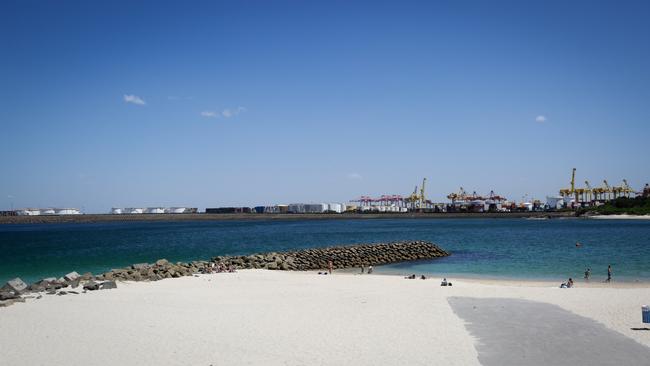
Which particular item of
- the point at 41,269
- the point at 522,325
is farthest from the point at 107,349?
the point at 41,269

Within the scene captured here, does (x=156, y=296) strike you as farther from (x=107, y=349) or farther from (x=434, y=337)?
(x=434, y=337)

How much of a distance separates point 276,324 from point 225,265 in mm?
16978

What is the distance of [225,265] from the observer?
1196 inches

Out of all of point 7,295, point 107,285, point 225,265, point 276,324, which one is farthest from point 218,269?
point 276,324

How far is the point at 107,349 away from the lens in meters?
11.6

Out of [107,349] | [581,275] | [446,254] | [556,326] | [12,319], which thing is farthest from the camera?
[446,254]

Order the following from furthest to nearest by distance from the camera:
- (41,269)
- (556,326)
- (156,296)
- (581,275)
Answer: (41,269)
(581,275)
(156,296)
(556,326)

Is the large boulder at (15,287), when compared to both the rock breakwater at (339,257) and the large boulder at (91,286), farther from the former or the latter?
the rock breakwater at (339,257)

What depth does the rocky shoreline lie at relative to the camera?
66.8ft

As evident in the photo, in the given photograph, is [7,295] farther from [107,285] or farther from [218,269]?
[218,269]

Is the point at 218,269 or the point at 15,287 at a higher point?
the point at 15,287

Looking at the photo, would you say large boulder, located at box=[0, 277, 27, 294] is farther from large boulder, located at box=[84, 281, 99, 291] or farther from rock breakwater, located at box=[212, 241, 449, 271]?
rock breakwater, located at box=[212, 241, 449, 271]

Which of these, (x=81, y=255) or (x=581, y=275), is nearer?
(x=581, y=275)

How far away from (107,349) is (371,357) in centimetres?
614
